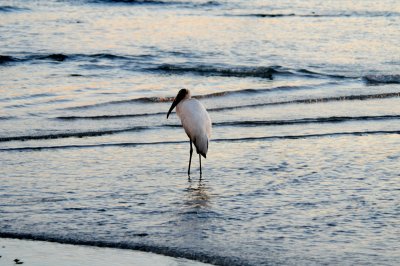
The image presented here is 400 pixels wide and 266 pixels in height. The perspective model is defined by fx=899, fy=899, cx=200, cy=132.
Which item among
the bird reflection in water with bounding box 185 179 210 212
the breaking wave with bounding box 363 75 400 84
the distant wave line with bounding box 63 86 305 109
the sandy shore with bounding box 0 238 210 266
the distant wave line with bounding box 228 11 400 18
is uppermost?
the distant wave line with bounding box 228 11 400 18

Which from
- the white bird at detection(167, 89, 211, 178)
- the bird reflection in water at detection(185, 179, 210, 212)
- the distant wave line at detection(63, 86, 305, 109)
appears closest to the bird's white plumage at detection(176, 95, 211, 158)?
the white bird at detection(167, 89, 211, 178)

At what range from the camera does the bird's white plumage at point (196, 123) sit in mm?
8734

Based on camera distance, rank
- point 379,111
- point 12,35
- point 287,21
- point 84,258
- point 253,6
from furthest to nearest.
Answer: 1. point 253,6
2. point 287,21
3. point 12,35
4. point 379,111
5. point 84,258

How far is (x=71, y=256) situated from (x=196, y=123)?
332 centimetres

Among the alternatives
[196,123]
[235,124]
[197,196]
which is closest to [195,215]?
[197,196]

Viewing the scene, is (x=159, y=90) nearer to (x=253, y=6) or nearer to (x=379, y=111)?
(x=379, y=111)

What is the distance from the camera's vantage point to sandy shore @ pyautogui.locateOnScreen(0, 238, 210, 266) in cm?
567

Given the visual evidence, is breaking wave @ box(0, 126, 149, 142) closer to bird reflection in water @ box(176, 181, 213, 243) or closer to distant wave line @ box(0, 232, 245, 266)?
bird reflection in water @ box(176, 181, 213, 243)

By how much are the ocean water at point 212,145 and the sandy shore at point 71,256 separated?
13 centimetres

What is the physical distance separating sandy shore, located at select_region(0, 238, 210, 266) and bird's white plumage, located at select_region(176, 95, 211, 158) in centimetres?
284

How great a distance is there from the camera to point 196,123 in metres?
8.90

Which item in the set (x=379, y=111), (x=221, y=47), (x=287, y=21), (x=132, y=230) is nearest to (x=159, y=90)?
(x=379, y=111)

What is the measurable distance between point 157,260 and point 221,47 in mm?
15129

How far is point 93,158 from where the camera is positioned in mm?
9047
